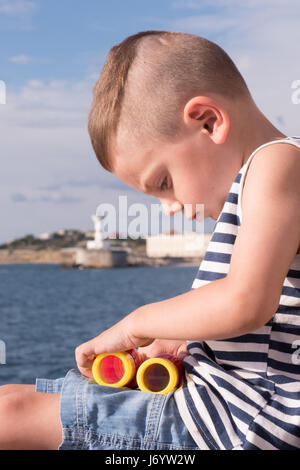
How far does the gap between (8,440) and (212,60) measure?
0.82m

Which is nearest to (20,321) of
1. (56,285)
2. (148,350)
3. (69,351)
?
(69,351)

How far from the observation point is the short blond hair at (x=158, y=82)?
3.72 ft

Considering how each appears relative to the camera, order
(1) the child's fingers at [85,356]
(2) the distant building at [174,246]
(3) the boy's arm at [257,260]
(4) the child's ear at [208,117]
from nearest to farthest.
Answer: (3) the boy's arm at [257,260] < (4) the child's ear at [208,117] < (1) the child's fingers at [85,356] < (2) the distant building at [174,246]

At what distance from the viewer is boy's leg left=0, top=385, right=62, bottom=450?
3.92 feet

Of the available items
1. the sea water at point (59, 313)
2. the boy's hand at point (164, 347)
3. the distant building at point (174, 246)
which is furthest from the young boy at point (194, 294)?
the distant building at point (174, 246)

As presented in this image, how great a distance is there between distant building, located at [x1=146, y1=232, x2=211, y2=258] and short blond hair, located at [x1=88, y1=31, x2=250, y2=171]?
38.3 meters

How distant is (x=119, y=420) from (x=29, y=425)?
0.60ft

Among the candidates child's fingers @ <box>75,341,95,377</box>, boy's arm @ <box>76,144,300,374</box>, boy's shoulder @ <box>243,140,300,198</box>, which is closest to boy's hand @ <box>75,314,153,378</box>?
child's fingers @ <box>75,341,95,377</box>

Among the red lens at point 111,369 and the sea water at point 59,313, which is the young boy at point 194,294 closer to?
the red lens at point 111,369

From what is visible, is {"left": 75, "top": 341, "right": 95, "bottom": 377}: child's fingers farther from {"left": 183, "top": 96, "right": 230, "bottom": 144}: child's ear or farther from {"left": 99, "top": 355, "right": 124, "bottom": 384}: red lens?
{"left": 183, "top": 96, "right": 230, "bottom": 144}: child's ear

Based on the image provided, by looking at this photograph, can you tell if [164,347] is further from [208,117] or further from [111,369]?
[208,117]

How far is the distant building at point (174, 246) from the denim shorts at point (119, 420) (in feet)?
126

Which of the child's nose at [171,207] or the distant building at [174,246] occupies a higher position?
the child's nose at [171,207]
